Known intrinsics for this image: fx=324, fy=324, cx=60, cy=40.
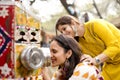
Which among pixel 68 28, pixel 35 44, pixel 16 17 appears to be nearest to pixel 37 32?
pixel 35 44

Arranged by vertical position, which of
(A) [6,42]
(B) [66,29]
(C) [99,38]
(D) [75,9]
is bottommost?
(D) [75,9]

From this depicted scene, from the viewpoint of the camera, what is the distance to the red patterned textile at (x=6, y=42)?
0.99 metres

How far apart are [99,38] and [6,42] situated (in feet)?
2.63

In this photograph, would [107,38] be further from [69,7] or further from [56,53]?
[69,7]

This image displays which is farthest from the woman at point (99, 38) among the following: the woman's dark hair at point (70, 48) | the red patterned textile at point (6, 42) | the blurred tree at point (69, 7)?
the blurred tree at point (69, 7)

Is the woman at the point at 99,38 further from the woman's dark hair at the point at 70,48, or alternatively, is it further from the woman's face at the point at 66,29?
the woman's dark hair at the point at 70,48

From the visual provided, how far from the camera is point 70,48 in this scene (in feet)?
4.08

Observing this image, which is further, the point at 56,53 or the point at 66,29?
the point at 66,29

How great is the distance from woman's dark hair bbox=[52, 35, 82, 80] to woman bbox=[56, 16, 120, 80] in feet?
0.95

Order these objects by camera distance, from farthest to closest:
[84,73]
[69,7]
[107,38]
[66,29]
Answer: [69,7] < [107,38] < [66,29] < [84,73]

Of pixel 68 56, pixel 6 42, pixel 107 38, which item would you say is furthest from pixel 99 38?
pixel 6 42

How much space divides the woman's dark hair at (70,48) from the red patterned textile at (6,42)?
29cm

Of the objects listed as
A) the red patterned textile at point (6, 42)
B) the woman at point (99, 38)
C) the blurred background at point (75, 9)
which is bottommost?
the blurred background at point (75, 9)

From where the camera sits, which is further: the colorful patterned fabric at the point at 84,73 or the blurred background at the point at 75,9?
the blurred background at the point at 75,9
